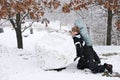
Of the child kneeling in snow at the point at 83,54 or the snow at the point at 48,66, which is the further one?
the child kneeling in snow at the point at 83,54

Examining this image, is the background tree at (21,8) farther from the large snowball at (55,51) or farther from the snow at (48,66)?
the large snowball at (55,51)

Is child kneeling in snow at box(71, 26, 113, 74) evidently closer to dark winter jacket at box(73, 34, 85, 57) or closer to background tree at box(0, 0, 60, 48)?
dark winter jacket at box(73, 34, 85, 57)

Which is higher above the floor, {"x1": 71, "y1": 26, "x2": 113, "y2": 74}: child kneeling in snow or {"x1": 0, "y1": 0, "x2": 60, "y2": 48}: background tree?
{"x1": 0, "y1": 0, "x2": 60, "y2": 48}: background tree

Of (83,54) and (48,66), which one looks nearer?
(48,66)

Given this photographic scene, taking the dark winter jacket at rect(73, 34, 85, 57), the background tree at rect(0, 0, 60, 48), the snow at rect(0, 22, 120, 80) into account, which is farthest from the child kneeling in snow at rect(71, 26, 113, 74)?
the background tree at rect(0, 0, 60, 48)

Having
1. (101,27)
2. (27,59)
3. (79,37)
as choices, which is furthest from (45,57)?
(101,27)

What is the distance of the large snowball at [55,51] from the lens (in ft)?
39.4

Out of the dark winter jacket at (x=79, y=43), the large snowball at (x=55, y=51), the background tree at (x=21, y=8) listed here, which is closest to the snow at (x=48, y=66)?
the large snowball at (x=55, y=51)

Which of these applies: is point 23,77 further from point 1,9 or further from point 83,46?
point 1,9

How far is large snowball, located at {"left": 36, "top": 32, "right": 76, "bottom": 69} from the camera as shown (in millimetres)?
12016

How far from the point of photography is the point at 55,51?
12.1 meters

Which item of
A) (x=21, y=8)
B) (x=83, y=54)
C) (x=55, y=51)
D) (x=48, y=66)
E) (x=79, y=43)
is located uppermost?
(x=21, y=8)

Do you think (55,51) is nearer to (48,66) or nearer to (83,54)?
(48,66)

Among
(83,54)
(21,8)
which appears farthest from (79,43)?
(21,8)
